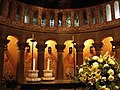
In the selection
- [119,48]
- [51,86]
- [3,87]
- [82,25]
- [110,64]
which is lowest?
[3,87]

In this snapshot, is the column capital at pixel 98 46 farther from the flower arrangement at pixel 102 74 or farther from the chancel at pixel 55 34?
the flower arrangement at pixel 102 74

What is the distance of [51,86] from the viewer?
7320mm

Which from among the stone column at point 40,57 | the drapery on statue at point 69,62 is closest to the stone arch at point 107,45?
the drapery on statue at point 69,62

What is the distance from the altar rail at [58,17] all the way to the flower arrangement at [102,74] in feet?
48.9

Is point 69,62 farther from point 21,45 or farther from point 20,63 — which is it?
point 21,45

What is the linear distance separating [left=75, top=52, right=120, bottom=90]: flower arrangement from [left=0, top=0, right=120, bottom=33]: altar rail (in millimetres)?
14908

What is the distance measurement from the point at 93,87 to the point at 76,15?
17.7 m

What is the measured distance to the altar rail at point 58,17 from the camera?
62.9 ft

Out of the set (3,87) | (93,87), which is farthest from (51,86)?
(3,87)

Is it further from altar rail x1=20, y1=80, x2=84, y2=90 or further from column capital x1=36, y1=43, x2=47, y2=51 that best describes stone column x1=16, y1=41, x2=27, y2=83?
altar rail x1=20, y1=80, x2=84, y2=90

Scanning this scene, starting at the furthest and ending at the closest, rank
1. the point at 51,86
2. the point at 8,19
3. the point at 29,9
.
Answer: the point at 29,9, the point at 8,19, the point at 51,86

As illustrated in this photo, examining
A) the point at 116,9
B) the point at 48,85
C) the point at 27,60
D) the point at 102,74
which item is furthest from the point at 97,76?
the point at 27,60

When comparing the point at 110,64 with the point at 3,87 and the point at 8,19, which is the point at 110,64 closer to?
the point at 3,87

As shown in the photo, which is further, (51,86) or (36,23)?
(36,23)
